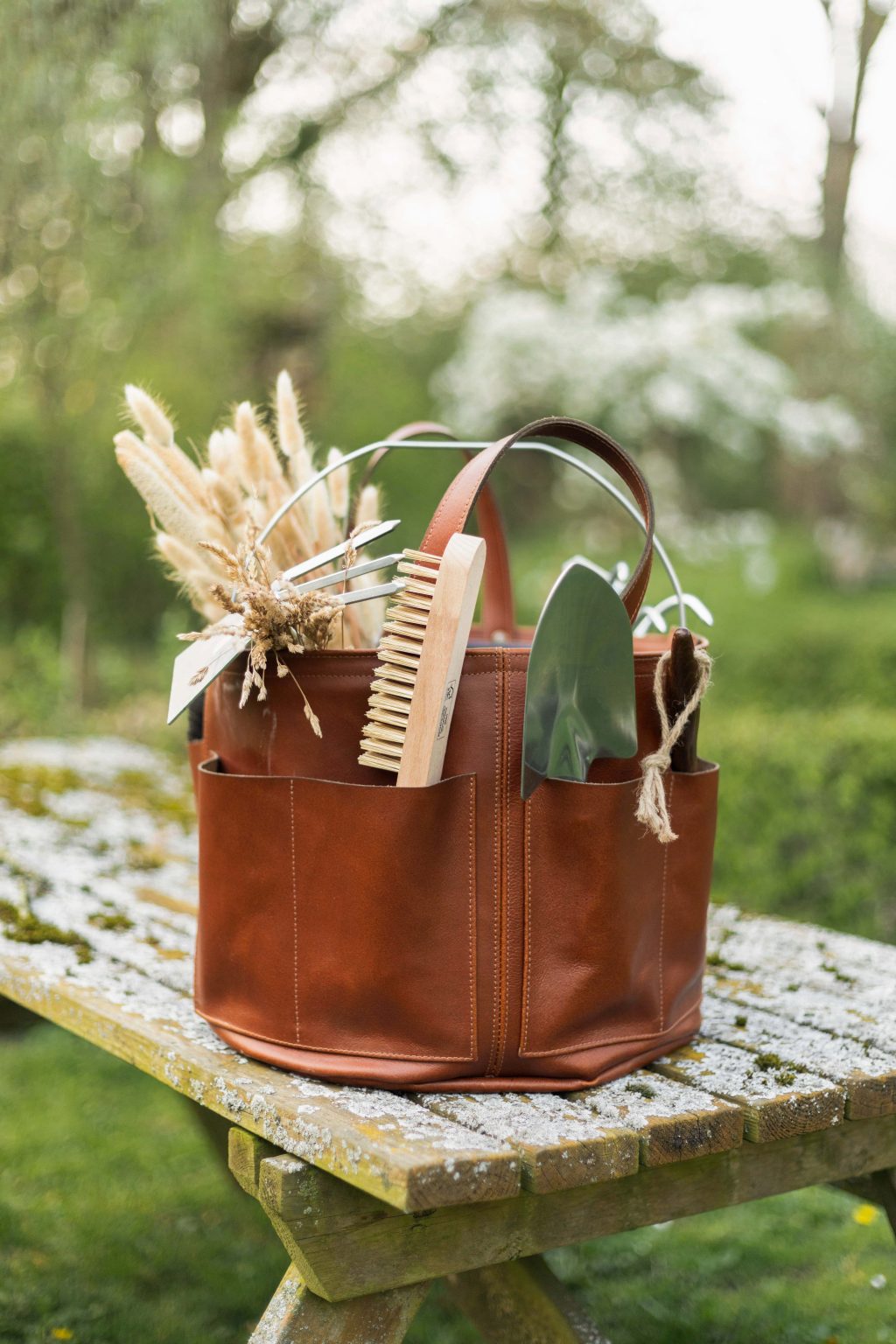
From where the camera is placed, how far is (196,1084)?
129cm

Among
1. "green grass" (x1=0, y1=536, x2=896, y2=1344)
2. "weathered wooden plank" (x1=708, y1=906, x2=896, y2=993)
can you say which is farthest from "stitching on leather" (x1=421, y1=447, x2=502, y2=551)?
"green grass" (x1=0, y1=536, x2=896, y2=1344)

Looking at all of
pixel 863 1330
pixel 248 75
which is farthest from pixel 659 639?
pixel 248 75

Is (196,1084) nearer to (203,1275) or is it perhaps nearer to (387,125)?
(203,1275)

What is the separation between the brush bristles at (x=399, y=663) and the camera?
1194 mm

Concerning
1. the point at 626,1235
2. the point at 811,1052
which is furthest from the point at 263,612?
the point at 626,1235

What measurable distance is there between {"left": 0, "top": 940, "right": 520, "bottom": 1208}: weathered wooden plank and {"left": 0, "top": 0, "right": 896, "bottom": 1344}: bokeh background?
2.59ft

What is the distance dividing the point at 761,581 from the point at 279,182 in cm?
410

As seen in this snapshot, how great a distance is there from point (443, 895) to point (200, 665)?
0.35 m

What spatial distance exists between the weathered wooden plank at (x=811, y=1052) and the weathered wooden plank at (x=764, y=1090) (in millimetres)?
17

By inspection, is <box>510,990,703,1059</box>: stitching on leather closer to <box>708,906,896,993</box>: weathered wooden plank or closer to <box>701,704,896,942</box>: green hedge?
<box>708,906,896,993</box>: weathered wooden plank

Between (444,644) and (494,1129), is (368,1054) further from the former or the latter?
(444,644)

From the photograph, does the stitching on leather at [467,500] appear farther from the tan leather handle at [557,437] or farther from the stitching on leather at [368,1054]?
the stitching on leather at [368,1054]

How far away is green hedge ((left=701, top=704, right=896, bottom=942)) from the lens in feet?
10.3

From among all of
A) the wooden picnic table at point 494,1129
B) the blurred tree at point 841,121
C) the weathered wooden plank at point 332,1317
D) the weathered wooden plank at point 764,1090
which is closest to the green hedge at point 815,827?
the wooden picnic table at point 494,1129
